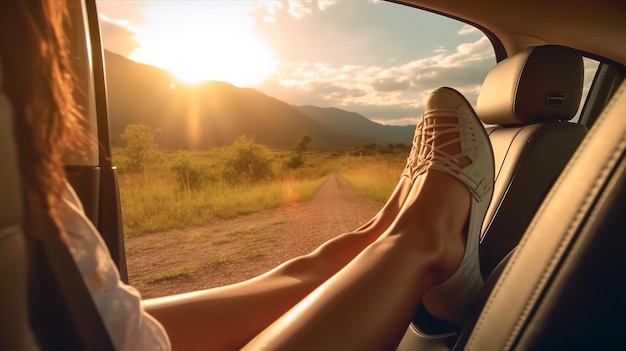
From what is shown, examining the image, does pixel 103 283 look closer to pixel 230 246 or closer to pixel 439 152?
pixel 439 152

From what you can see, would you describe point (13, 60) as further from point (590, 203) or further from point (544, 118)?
point (544, 118)

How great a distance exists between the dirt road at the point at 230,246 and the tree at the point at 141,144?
97 centimetres

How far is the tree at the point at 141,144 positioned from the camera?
4291mm

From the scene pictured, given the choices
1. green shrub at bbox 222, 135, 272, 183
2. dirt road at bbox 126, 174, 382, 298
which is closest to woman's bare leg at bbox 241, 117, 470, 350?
dirt road at bbox 126, 174, 382, 298

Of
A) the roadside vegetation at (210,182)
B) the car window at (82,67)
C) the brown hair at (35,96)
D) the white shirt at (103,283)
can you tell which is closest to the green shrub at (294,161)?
the roadside vegetation at (210,182)

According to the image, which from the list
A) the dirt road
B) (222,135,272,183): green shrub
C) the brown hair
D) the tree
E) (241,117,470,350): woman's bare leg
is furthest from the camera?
(222,135,272,183): green shrub

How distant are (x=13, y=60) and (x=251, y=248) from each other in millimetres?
2889

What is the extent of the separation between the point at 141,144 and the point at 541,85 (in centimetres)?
384

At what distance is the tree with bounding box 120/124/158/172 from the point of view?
429cm

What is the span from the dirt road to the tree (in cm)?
97

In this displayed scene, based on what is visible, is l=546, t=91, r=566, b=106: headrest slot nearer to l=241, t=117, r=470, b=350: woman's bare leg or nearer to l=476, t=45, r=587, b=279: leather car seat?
l=476, t=45, r=587, b=279: leather car seat

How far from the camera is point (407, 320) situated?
2.92 ft

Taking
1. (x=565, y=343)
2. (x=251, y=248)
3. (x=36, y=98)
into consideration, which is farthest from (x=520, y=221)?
(x=251, y=248)

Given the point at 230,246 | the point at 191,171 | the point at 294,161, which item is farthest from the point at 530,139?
the point at 294,161
